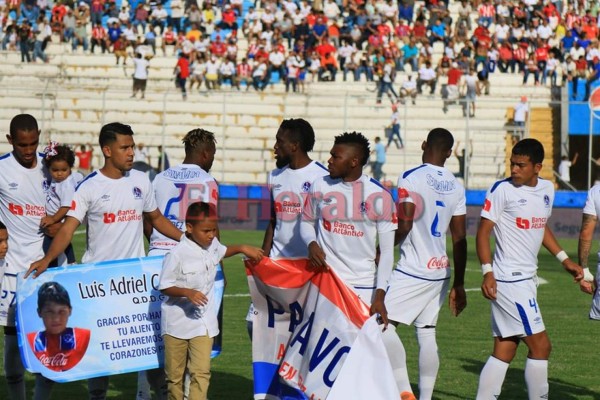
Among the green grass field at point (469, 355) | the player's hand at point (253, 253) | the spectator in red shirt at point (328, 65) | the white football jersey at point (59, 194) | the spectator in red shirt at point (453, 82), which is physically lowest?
the green grass field at point (469, 355)

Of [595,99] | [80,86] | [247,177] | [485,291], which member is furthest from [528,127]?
[485,291]

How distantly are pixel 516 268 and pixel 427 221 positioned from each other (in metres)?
0.89

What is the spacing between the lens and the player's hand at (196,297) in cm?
802

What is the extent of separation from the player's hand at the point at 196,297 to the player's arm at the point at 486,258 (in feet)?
7.26

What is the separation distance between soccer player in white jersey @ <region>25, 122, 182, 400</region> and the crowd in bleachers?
27.6 meters

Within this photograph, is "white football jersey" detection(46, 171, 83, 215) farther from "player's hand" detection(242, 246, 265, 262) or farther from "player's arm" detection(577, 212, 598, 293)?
"player's arm" detection(577, 212, 598, 293)

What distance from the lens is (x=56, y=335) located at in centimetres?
845

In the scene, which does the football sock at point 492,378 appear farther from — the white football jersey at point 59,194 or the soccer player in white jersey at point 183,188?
the white football jersey at point 59,194

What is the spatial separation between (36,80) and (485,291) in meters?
31.4

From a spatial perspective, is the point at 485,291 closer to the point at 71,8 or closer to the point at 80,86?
the point at 80,86

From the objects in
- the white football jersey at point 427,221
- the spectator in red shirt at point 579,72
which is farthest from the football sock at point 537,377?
the spectator in red shirt at point 579,72

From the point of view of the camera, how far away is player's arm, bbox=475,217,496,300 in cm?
870

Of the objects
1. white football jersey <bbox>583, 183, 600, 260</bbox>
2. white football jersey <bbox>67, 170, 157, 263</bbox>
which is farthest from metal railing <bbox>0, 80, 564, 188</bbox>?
white football jersey <bbox>67, 170, 157, 263</bbox>

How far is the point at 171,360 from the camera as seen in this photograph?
27.1 feet
